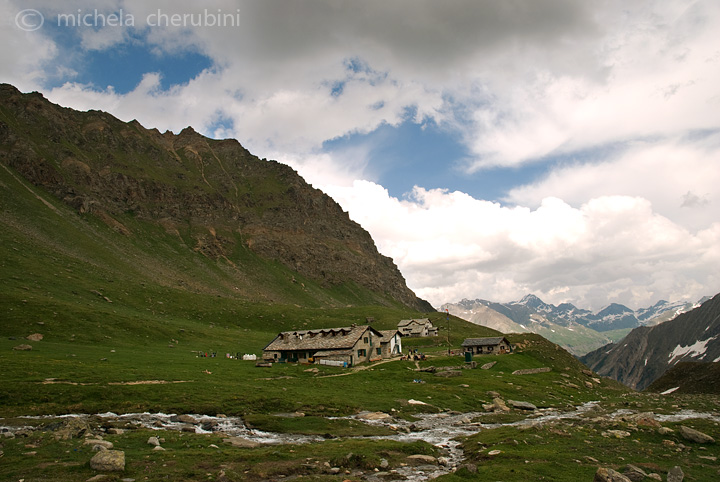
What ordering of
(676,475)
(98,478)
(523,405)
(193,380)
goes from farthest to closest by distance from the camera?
(523,405), (193,380), (676,475), (98,478)

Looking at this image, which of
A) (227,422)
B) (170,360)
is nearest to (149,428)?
(227,422)

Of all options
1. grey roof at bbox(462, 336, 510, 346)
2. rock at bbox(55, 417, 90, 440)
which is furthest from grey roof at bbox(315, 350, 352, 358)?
rock at bbox(55, 417, 90, 440)

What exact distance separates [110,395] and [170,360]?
24.7 meters

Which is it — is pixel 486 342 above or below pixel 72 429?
below

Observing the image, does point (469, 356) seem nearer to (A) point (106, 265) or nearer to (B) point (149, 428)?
(B) point (149, 428)

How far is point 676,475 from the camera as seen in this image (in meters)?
21.8

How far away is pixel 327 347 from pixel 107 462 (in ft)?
195

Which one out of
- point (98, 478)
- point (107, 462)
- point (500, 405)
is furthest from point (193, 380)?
point (500, 405)

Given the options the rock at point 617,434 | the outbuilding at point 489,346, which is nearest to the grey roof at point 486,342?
the outbuilding at point 489,346

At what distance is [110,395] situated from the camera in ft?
127

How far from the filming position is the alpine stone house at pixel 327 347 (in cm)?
7794

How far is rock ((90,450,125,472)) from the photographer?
1981 cm

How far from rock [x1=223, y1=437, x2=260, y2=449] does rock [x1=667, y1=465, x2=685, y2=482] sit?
23.5 meters

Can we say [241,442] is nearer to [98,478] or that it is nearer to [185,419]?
[185,419]
